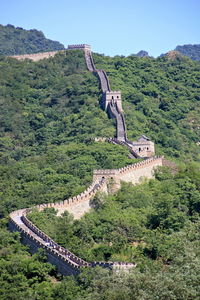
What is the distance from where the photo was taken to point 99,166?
8244 cm

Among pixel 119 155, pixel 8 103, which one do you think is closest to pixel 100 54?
pixel 8 103

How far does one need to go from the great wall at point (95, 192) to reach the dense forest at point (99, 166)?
2.30ft

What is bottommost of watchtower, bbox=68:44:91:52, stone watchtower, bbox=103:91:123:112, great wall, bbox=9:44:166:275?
great wall, bbox=9:44:166:275

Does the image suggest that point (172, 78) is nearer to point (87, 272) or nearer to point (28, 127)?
point (28, 127)

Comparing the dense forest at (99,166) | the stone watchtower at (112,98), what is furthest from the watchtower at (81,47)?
the stone watchtower at (112,98)

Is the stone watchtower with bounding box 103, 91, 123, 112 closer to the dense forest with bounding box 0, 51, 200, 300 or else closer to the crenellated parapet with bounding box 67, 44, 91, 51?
the dense forest with bounding box 0, 51, 200, 300

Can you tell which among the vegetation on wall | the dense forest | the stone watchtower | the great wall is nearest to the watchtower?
the dense forest

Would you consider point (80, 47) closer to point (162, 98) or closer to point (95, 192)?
point (162, 98)

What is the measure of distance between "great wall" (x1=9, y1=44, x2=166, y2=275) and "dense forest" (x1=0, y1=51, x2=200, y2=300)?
2.30ft

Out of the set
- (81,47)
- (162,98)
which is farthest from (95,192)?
(81,47)

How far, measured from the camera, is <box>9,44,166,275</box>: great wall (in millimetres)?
56250

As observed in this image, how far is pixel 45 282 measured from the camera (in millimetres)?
55469

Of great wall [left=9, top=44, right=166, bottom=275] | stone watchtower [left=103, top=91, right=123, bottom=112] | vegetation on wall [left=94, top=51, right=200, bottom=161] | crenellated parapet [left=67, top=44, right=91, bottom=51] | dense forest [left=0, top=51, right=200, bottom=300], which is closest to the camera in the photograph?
dense forest [left=0, top=51, right=200, bottom=300]

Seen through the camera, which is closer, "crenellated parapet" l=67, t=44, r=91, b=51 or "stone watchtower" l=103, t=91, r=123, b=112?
"stone watchtower" l=103, t=91, r=123, b=112
